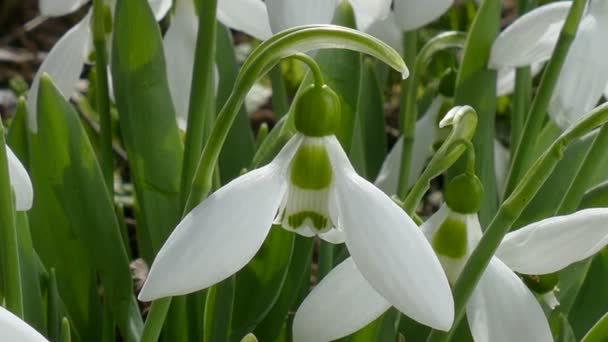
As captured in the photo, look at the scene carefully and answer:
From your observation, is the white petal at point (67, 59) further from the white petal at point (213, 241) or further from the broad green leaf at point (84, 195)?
the white petal at point (213, 241)

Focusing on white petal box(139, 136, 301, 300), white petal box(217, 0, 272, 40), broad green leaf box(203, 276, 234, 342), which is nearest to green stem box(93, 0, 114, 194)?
white petal box(217, 0, 272, 40)

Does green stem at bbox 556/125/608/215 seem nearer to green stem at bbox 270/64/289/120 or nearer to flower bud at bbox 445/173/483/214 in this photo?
flower bud at bbox 445/173/483/214

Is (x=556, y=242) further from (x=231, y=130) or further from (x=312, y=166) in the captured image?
(x=231, y=130)

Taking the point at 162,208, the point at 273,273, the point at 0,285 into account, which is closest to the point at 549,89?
the point at 273,273

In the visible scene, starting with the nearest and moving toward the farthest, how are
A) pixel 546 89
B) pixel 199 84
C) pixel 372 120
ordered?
pixel 199 84 → pixel 546 89 → pixel 372 120

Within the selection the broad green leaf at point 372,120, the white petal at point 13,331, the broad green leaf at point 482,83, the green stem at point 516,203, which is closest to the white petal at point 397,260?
the green stem at point 516,203

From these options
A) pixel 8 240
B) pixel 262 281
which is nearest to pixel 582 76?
pixel 262 281

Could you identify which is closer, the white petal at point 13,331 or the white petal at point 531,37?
the white petal at point 13,331
